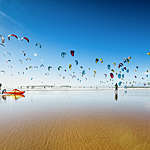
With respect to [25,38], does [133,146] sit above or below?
below

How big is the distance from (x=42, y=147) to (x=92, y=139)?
6.43 ft

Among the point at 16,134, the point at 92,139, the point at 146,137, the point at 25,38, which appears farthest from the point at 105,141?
the point at 25,38

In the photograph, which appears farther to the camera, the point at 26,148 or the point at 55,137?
the point at 55,137

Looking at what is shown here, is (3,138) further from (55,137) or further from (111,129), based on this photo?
(111,129)

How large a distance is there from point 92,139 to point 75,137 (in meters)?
0.72

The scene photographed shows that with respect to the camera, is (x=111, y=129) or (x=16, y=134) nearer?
(x=16, y=134)

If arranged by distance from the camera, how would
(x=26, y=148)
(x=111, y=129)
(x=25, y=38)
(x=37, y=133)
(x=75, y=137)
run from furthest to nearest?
1. (x=25, y=38)
2. (x=111, y=129)
3. (x=37, y=133)
4. (x=75, y=137)
5. (x=26, y=148)

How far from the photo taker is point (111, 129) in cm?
525

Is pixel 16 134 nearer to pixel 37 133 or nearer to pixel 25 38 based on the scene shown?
Answer: pixel 37 133

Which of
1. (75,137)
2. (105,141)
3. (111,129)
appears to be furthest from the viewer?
(111,129)

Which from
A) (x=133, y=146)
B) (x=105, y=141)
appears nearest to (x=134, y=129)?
(x=133, y=146)

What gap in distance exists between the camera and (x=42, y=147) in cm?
368

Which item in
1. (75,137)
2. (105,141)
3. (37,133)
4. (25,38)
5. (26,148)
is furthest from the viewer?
(25,38)

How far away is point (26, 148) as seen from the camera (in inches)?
142
